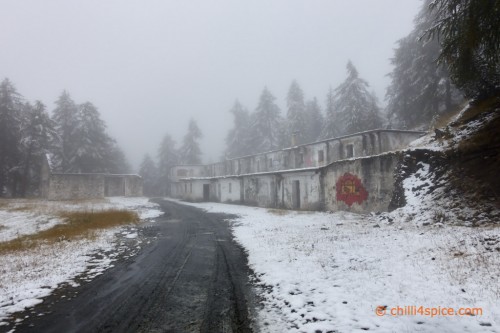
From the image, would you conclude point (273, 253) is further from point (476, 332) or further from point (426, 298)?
point (476, 332)

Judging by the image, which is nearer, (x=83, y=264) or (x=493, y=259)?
(x=493, y=259)

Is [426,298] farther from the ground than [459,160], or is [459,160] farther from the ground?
[459,160]

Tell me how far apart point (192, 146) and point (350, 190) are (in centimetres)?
5598

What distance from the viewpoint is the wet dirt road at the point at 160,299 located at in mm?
5410

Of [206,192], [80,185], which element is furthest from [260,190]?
[80,185]

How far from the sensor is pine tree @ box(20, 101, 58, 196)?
39688 millimetres

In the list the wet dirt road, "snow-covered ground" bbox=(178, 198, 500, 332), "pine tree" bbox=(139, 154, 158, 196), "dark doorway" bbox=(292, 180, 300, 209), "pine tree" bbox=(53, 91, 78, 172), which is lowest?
the wet dirt road

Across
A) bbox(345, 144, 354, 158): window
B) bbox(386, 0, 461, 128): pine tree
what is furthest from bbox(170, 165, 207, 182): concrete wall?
bbox(386, 0, 461, 128): pine tree

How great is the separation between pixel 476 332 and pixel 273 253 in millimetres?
6402

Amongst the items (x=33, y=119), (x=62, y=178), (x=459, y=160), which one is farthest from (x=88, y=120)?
(x=459, y=160)

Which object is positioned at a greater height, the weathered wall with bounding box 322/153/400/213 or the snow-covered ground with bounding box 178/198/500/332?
the weathered wall with bounding box 322/153/400/213

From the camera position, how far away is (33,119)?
131 ft

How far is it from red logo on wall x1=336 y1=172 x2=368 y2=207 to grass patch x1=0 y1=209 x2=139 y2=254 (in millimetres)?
13664

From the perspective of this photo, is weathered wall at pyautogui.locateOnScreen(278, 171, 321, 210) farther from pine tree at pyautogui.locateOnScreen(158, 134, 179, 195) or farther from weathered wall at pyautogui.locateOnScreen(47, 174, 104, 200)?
pine tree at pyautogui.locateOnScreen(158, 134, 179, 195)
